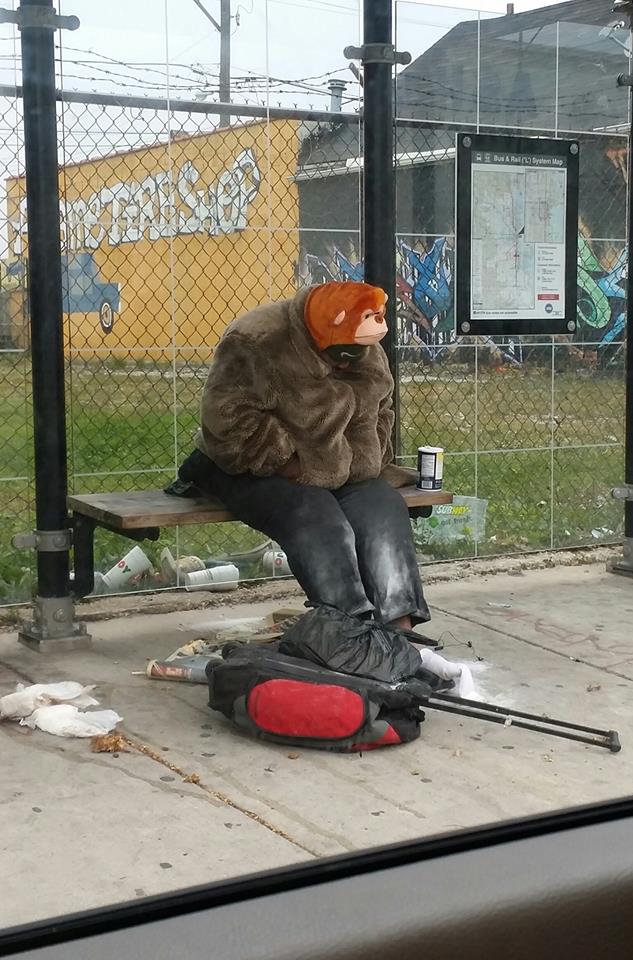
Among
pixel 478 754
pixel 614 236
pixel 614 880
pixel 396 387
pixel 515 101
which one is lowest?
pixel 478 754

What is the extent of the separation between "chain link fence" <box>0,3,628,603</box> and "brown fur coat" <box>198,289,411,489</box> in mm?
497

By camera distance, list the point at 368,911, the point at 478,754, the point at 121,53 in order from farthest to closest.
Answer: the point at 121,53 < the point at 478,754 < the point at 368,911

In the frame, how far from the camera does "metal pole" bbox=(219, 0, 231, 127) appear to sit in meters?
4.18

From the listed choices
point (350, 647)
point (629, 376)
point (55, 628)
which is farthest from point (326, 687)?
point (629, 376)

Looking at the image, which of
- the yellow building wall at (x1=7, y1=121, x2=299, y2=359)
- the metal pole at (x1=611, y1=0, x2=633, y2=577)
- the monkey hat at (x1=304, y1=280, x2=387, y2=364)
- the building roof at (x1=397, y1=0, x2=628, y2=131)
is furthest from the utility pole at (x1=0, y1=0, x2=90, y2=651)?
the metal pole at (x1=611, y1=0, x2=633, y2=577)

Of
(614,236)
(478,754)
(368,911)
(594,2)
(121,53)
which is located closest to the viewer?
(368,911)

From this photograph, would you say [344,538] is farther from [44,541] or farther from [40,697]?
[44,541]

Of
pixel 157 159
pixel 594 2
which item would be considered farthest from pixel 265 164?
pixel 594 2

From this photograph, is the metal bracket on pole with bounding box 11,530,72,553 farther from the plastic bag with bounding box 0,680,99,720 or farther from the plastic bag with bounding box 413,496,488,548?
the plastic bag with bounding box 413,496,488,548

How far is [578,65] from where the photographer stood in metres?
4.88

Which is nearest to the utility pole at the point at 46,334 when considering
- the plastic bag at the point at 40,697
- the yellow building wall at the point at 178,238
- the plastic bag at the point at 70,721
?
the yellow building wall at the point at 178,238

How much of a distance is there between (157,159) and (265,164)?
38cm

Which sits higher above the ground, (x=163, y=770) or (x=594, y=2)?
(x=594, y=2)

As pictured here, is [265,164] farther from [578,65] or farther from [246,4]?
[578,65]
